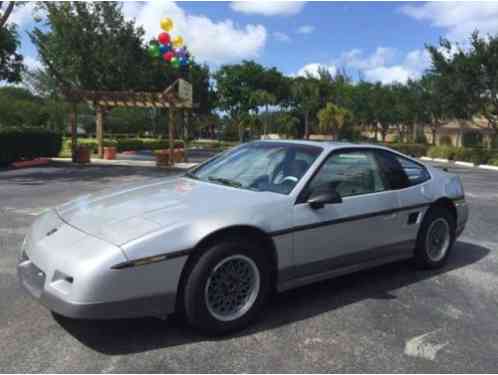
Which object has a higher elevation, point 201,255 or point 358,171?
point 358,171

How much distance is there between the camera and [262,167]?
4.32 m

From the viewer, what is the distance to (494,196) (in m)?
11.3

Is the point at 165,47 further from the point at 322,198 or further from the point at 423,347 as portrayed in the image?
the point at 423,347

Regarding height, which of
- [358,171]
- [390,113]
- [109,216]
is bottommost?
[109,216]

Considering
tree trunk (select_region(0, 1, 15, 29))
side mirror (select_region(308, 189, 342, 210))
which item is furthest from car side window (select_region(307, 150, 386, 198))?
tree trunk (select_region(0, 1, 15, 29))

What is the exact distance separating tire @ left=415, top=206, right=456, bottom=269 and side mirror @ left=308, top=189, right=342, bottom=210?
62.2 inches

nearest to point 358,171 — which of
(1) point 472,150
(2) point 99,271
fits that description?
(2) point 99,271

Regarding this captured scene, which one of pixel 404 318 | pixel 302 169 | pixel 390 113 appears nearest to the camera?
pixel 404 318

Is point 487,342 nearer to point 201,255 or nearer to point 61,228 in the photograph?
point 201,255

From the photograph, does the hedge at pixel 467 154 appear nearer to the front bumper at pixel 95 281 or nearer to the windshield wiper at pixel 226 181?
the windshield wiper at pixel 226 181

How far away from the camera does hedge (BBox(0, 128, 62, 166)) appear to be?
700 inches

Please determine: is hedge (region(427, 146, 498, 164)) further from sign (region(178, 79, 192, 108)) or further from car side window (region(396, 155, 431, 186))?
car side window (region(396, 155, 431, 186))

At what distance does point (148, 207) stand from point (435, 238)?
325 centimetres

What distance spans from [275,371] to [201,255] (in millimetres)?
911
